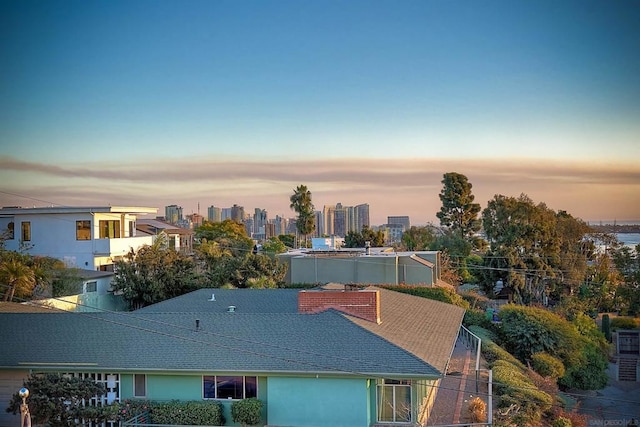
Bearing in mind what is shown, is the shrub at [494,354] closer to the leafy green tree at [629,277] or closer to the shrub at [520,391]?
the shrub at [520,391]

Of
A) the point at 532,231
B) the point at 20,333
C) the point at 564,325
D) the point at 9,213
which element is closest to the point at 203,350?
the point at 20,333

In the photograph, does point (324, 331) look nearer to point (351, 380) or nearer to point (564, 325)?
point (351, 380)

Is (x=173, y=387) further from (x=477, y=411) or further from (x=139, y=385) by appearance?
(x=477, y=411)

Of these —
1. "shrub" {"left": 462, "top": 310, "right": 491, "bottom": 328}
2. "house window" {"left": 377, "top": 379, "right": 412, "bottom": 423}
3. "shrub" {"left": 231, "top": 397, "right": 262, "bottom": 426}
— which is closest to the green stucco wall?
"shrub" {"left": 462, "top": 310, "right": 491, "bottom": 328}

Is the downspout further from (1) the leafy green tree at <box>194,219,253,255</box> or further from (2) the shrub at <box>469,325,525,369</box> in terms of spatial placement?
(2) the shrub at <box>469,325,525,369</box>

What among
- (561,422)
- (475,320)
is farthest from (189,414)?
(475,320)

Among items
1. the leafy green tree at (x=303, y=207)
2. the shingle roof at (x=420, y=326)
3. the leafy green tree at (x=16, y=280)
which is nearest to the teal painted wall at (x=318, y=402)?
the shingle roof at (x=420, y=326)

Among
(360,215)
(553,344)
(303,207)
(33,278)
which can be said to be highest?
(303,207)
